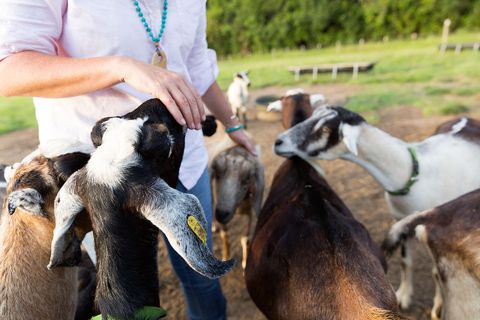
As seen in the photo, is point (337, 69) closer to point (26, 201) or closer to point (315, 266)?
point (315, 266)

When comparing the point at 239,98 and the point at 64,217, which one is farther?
the point at 239,98

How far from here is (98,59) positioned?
138 centimetres

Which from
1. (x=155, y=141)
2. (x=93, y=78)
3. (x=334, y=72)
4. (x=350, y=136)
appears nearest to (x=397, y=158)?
(x=350, y=136)

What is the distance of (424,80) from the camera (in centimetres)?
1329

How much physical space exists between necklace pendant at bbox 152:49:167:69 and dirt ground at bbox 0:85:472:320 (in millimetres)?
2660

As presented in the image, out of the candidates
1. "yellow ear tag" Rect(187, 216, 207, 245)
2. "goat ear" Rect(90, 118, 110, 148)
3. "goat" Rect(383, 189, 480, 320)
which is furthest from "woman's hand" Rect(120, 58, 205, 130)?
"goat" Rect(383, 189, 480, 320)

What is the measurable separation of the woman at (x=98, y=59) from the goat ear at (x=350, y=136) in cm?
165

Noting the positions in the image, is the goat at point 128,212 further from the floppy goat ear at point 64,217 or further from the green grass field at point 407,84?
the green grass field at point 407,84

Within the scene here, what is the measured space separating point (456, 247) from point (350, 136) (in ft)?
4.52

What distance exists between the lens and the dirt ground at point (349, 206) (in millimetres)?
3561

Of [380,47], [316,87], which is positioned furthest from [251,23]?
[316,87]

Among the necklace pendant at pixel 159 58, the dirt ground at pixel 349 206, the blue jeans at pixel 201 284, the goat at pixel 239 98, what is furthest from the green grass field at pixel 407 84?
the necklace pendant at pixel 159 58

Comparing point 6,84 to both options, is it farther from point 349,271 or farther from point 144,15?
point 349,271

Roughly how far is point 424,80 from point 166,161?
46.1 ft
